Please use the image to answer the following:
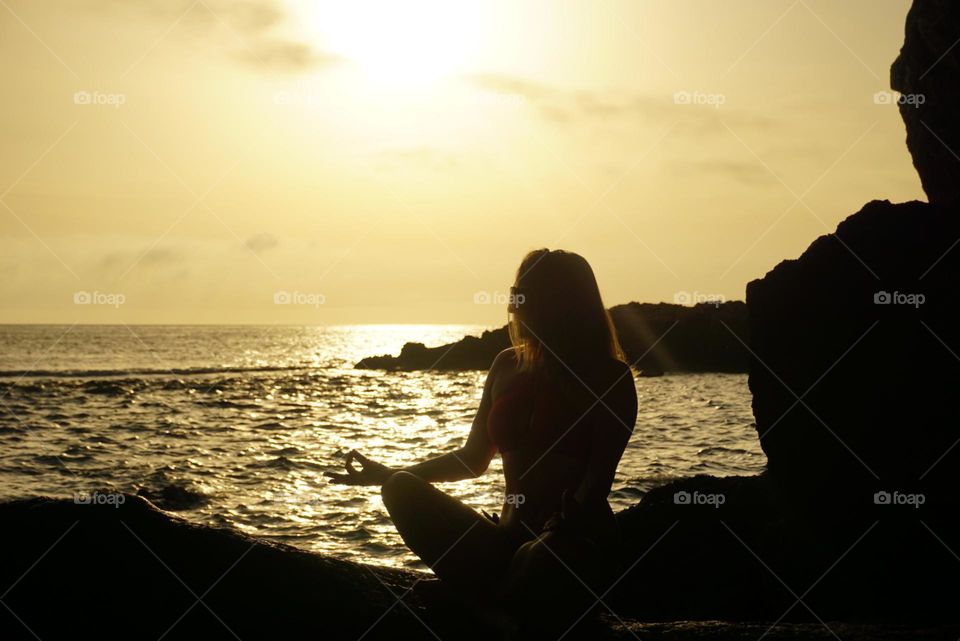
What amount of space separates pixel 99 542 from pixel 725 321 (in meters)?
62.3

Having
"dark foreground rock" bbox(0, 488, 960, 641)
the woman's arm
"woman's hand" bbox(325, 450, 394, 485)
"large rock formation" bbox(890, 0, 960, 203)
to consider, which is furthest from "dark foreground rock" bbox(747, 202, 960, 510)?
"woman's hand" bbox(325, 450, 394, 485)

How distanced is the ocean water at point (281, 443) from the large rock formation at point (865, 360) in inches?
188

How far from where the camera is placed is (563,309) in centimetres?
450

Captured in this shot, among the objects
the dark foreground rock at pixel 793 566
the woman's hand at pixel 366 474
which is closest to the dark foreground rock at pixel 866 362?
the dark foreground rock at pixel 793 566

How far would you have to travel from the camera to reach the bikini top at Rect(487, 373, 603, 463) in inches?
176

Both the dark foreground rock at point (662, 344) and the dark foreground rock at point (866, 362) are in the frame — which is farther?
the dark foreground rock at point (662, 344)

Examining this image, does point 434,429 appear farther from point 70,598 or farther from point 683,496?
point 70,598

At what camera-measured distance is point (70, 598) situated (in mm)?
4648

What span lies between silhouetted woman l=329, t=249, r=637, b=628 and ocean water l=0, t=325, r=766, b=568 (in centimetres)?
504

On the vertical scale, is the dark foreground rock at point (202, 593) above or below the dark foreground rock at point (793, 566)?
above

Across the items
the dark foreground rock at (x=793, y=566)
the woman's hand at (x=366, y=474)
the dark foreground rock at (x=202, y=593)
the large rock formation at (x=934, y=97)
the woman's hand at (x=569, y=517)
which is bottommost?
the dark foreground rock at (x=793, y=566)

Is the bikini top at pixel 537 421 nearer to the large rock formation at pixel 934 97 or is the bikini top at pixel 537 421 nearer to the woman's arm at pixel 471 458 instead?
the woman's arm at pixel 471 458

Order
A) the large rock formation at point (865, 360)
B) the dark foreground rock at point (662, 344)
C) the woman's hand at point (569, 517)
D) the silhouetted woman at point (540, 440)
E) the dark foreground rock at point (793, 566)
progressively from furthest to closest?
the dark foreground rock at point (662, 344) < the large rock formation at point (865, 360) < the dark foreground rock at point (793, 566) < the silhouetted woman at point (540, 440) < the woman's hand at point (569, 517)

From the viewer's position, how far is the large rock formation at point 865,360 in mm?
8945
